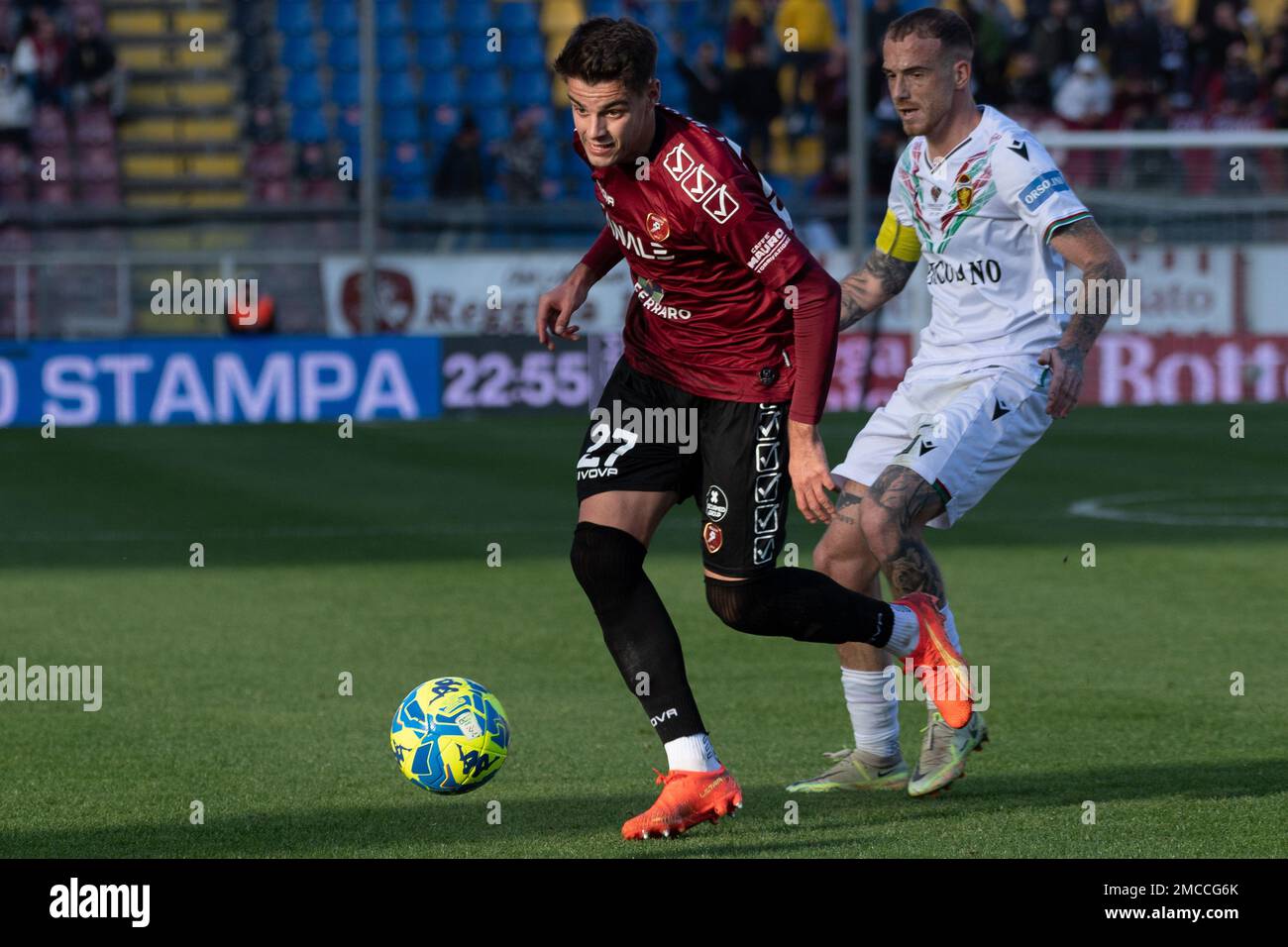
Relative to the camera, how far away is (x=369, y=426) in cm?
1928

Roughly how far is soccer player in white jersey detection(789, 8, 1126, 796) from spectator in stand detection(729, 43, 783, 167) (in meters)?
16.4

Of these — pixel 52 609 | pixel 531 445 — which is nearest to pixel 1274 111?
pixel 531 445

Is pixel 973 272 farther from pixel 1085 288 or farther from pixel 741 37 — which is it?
pixel 741 37

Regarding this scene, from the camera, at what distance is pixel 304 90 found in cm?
2531

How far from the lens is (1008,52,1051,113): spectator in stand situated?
23000 millimetres

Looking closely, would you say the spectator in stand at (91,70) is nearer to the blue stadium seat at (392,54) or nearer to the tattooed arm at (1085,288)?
the blue stadium seat at (392,54)

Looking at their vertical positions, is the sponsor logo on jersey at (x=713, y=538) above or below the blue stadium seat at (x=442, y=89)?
below

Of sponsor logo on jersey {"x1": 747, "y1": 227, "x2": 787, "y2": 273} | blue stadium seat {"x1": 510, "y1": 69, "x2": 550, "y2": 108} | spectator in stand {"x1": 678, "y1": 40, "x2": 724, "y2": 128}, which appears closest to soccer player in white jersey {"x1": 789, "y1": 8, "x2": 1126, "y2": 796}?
sponsor logo on jersey {"x1": 747, "y1": 227, "x2": 787, "y2": 273}

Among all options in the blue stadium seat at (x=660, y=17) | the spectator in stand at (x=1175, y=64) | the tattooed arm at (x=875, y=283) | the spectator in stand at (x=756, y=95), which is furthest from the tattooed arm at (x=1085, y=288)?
the blue stadium seat at (x=660, y=17)

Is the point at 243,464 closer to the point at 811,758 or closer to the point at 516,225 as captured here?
the point at 516,225

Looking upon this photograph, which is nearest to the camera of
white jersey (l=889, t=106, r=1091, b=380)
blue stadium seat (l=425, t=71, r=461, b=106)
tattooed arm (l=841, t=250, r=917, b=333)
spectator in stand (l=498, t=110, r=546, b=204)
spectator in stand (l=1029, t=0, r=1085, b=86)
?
white jersey (l=889, t=106, r=1091, b=380)

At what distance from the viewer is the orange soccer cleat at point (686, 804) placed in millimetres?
5051

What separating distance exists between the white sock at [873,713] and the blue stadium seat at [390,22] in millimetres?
21282

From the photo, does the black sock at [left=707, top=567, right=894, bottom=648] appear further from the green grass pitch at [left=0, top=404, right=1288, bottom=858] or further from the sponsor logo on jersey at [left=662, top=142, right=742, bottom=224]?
the sponsor logo on jersey at [left=662, top=142, right=742, bottom=224]
